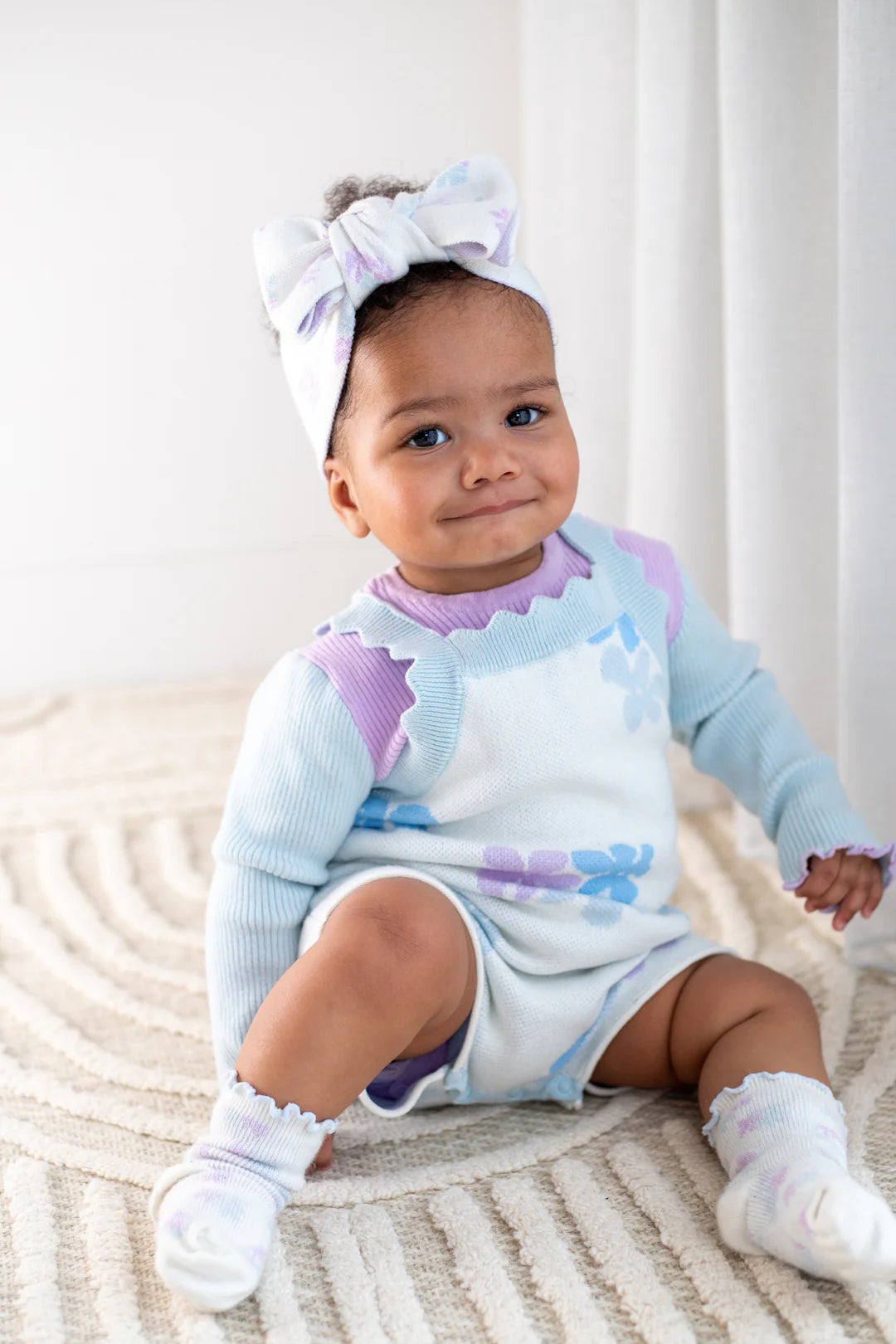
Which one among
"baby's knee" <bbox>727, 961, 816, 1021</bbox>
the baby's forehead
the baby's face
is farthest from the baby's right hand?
the baby's forehead

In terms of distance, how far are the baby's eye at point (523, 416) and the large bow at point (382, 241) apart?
9 centimetres

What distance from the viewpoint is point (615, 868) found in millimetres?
866

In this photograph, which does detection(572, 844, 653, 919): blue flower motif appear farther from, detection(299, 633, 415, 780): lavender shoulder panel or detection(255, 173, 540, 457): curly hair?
detection(255, 173, 540, 457): curly hair

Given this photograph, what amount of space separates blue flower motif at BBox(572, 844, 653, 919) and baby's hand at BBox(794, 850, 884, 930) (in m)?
0.12

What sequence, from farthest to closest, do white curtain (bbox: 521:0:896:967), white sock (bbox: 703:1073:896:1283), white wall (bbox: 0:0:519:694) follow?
white wall (bbox: 0:0:519:694) → white curtain (bbox: 521:0:896:967) → white sock (bbox: 703:1073:896:1283)

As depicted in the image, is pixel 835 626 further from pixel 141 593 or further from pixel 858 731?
pixel 141 593

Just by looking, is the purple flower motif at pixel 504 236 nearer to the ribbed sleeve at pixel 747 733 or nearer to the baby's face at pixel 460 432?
the baby's face at pixel 460 432

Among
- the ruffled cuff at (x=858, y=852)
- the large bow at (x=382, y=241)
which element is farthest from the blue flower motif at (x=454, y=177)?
the ruffled cuff at (x=858, y=852)

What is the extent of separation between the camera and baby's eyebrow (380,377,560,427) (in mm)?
805

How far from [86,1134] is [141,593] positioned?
1.13 meters

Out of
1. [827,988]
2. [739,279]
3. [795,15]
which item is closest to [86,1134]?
[827,988]

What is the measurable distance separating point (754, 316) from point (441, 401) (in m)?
0.33

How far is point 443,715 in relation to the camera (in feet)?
2.68

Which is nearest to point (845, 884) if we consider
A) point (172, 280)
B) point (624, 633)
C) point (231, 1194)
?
point (624, 633)
